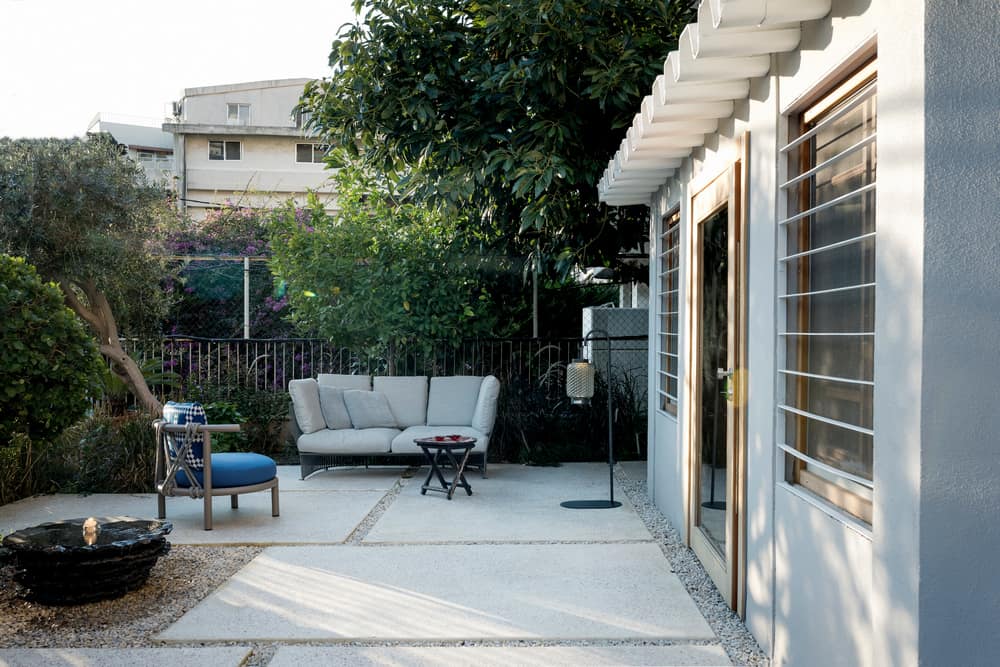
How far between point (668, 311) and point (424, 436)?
3.02 m

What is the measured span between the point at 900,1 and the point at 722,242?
2789mm

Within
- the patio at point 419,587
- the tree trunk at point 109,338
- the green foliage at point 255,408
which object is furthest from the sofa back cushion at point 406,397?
the tree trunk at point 109,338

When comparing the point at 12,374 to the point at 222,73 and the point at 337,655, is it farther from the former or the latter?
the point at 222,73

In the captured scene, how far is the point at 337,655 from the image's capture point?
3857mm

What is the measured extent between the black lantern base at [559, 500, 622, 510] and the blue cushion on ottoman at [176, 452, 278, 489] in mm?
2477

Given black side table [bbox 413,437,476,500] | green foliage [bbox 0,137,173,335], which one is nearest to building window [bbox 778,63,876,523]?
black side table [bbox 413,437,476,500]

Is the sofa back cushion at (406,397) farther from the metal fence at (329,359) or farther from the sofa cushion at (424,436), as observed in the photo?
the metal fence at (329,359)

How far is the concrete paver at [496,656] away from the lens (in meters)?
3.76

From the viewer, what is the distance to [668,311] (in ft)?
23.8

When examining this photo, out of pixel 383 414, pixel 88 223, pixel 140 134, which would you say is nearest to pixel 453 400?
pixel 383 414

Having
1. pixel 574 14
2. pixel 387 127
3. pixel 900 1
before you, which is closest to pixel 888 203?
pixel 900 1

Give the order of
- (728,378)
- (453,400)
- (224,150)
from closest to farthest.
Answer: (728,378), (453,400), (224,150)

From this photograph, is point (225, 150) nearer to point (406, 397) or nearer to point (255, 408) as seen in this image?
point (255, 408)

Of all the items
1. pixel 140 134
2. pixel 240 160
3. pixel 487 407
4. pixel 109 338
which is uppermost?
pixel 140 134
